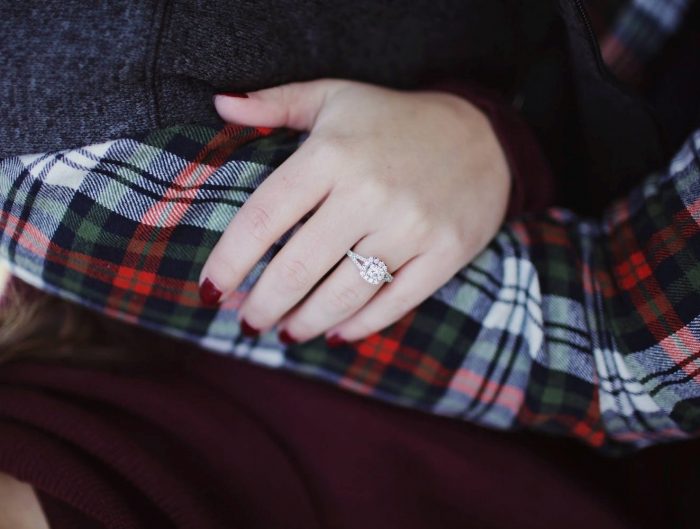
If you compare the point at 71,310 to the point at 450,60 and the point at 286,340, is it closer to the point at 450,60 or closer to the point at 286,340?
the point at 286,340

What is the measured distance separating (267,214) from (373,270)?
4.6 inches

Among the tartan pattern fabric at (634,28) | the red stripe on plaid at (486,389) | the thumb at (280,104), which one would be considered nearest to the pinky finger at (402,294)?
the red stripe on plaid at (486,389)

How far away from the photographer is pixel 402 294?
60 cm

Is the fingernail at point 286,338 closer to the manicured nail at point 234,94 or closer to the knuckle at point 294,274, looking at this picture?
the knuckle at point 294,274

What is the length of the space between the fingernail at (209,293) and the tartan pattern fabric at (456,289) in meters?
0.02

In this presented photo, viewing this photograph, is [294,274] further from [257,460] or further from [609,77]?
[609,77]

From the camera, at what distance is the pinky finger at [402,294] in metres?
0.60

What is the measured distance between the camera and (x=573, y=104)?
81cm

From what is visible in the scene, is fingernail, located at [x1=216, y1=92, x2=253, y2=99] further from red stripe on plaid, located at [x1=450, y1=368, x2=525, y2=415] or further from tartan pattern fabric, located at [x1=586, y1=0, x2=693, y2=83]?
tartan pattern fabric, located at [x1=586, y1=0, x2=693, y2=83]

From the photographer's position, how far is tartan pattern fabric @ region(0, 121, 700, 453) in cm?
56

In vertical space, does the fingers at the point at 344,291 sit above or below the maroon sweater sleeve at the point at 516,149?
below

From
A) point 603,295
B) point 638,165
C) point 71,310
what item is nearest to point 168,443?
point 71,310

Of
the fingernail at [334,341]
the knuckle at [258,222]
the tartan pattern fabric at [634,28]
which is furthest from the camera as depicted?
the tartan pattern fabric at [634,28]

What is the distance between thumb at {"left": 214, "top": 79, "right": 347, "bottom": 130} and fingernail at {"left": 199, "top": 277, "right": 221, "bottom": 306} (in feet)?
0.55
